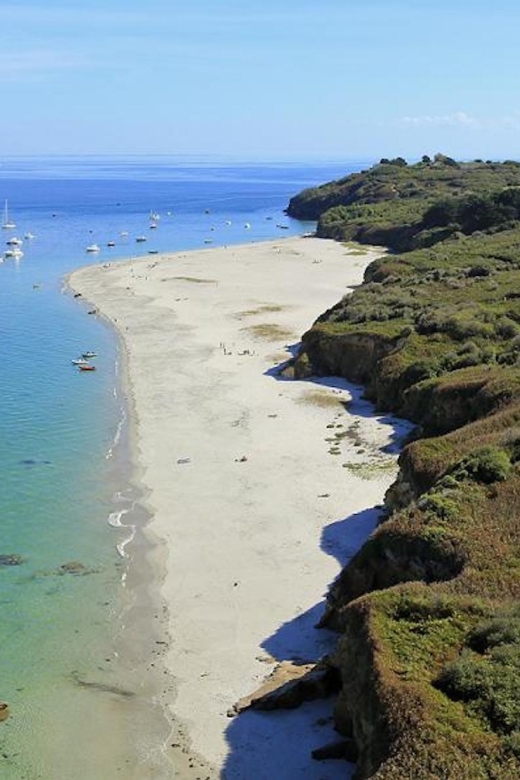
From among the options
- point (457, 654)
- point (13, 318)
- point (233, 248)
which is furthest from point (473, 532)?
point (233, 248)

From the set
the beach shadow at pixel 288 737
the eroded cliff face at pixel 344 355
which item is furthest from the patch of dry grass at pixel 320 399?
the beach shadow at pixel 288 737

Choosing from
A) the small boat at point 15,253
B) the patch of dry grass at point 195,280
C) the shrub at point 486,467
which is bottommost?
the small boat at point 15,253

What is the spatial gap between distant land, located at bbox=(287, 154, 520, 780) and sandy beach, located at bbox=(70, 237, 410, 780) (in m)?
1.62

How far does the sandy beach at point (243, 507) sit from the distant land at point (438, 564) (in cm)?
162

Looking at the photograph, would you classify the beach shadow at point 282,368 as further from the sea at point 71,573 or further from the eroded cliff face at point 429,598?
the eroded cliff face at point 429,598

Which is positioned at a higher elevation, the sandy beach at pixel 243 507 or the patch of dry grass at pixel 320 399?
the patch of dry grass at pixel 320 399

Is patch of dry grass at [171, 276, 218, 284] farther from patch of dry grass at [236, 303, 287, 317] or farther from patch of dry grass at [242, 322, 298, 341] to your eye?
patch of dry grass at [242, 322, 298, 341]

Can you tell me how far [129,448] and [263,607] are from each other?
14723mm

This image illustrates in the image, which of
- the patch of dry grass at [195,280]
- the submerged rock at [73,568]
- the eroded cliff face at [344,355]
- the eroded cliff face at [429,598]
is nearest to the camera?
the eroded cliff face at [429,598]

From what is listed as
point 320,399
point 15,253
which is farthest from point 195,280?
point 320,399

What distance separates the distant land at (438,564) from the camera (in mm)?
13977

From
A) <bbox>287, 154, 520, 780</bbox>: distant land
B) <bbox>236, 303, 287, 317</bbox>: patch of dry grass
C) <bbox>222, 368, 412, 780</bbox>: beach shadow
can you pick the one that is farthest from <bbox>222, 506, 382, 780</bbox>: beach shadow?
<bbox>236, 303, 287, 317</bbox>: patch of dry grass

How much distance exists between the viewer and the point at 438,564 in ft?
63.1

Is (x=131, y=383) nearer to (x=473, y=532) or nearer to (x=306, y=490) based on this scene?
(x=306, y=490)
